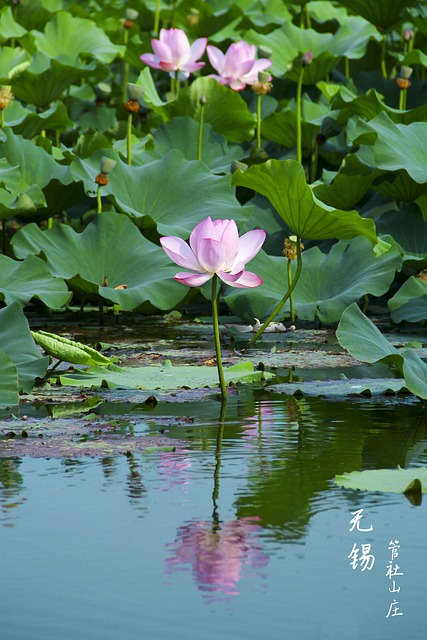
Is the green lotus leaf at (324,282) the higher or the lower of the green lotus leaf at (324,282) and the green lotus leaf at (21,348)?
the higher

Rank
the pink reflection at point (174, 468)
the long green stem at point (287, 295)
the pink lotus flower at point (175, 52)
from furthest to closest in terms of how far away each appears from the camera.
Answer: the pink lotus flower at point (175, 52) → the long green stem at point (287, 295) → the pink reflection at point (174, 468)

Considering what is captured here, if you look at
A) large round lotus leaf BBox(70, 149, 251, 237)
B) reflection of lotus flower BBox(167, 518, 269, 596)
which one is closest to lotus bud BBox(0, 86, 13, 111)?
large round lotus leaf BBox(70, 149, 251, 237)

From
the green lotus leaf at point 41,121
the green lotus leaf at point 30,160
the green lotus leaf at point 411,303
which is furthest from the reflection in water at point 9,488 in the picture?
the green lotus leaf at point 41,121

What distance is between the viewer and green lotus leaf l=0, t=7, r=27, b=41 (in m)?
5.73

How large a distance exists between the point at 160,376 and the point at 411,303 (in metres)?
1.15

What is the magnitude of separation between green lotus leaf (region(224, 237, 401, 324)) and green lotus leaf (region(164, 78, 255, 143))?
54.3 inches

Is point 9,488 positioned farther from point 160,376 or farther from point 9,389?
point 160,376

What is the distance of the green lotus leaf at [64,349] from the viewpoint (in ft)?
8.23

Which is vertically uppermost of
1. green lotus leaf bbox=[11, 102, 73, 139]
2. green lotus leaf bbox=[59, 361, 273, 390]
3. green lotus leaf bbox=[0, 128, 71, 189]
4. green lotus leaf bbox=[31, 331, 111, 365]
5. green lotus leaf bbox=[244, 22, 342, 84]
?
green lotus leaf bbox=[244, 22, 342, 84]

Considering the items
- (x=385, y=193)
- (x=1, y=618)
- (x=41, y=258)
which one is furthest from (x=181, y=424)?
(x=385, y=193)

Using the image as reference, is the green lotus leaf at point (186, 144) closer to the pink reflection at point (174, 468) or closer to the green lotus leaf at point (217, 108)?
the green lotus leaf at point (217, 108)

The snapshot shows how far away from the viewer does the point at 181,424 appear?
220 cm

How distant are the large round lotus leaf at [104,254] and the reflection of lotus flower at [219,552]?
1.88 meters

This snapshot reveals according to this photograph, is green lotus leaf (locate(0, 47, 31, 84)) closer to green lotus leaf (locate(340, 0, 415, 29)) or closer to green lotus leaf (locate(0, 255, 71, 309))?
green lotus leaf (locate(340, 0, 415, 29))
